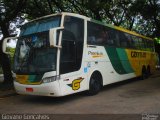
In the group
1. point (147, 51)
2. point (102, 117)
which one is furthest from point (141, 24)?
point (102, 117)

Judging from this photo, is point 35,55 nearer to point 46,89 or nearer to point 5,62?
point 46,89

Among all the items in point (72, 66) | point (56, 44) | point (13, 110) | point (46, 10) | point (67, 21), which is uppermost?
point (46, 10)

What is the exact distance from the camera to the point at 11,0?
18.5 metres

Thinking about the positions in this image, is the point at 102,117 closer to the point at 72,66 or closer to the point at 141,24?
the point at 72,66

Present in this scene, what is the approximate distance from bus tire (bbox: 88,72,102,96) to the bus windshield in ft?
8.62

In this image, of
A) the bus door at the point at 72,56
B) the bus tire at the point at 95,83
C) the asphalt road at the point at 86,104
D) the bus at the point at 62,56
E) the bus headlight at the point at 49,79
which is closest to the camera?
the asphalt road at the point at 86,104

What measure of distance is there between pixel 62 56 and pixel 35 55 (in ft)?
3.37

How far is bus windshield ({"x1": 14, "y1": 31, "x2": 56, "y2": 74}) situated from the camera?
10.6 meters

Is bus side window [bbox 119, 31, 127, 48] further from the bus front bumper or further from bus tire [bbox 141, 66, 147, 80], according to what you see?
the bus front bumper

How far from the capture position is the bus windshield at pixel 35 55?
10586mm

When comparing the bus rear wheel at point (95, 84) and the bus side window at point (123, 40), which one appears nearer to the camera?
the bus rear wheel at point (95, 84)

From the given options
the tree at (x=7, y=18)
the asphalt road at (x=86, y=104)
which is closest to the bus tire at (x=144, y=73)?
the asphalt road at (x=86, y=104)

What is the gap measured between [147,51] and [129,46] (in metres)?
4.13

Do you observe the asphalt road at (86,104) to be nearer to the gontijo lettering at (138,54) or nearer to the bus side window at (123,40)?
the bus side window at (123,40)
